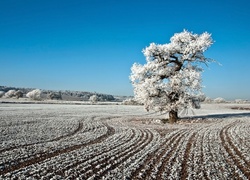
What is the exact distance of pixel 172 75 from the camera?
40.9 meters

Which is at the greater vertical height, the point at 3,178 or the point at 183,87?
the point at 183,87

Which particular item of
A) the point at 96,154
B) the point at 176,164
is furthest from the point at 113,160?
the point at 176,164

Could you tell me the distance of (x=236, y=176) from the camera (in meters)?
13.0

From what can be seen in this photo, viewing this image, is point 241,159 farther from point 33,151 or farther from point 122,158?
point 33,151

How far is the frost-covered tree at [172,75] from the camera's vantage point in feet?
129

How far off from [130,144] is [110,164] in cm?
683

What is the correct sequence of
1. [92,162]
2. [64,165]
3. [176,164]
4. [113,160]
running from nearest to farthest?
[64,165], [176,164], [92,162], [113,160]

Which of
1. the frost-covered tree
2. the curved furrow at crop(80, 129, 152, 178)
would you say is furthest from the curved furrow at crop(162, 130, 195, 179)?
the frost-covered tree

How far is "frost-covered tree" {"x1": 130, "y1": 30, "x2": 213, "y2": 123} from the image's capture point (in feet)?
129

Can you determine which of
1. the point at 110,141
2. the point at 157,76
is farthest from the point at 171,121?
the point at 110,141

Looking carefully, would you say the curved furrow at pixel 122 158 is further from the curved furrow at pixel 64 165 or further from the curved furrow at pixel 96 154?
the curved furrow at pixel 96 154

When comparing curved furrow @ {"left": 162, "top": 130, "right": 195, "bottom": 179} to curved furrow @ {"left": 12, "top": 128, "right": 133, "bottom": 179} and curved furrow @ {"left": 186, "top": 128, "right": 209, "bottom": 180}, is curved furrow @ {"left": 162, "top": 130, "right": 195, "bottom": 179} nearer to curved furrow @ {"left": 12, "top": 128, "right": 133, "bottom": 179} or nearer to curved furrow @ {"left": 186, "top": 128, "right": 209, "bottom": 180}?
curved furrow @ {"left": 186, "top": 128, "right": 209, "bottom": 180}

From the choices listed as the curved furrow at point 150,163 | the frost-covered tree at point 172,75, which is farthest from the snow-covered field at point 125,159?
the frost-covered tree at point 172,75

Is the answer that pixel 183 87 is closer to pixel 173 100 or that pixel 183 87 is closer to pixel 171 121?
pixel 173 100
